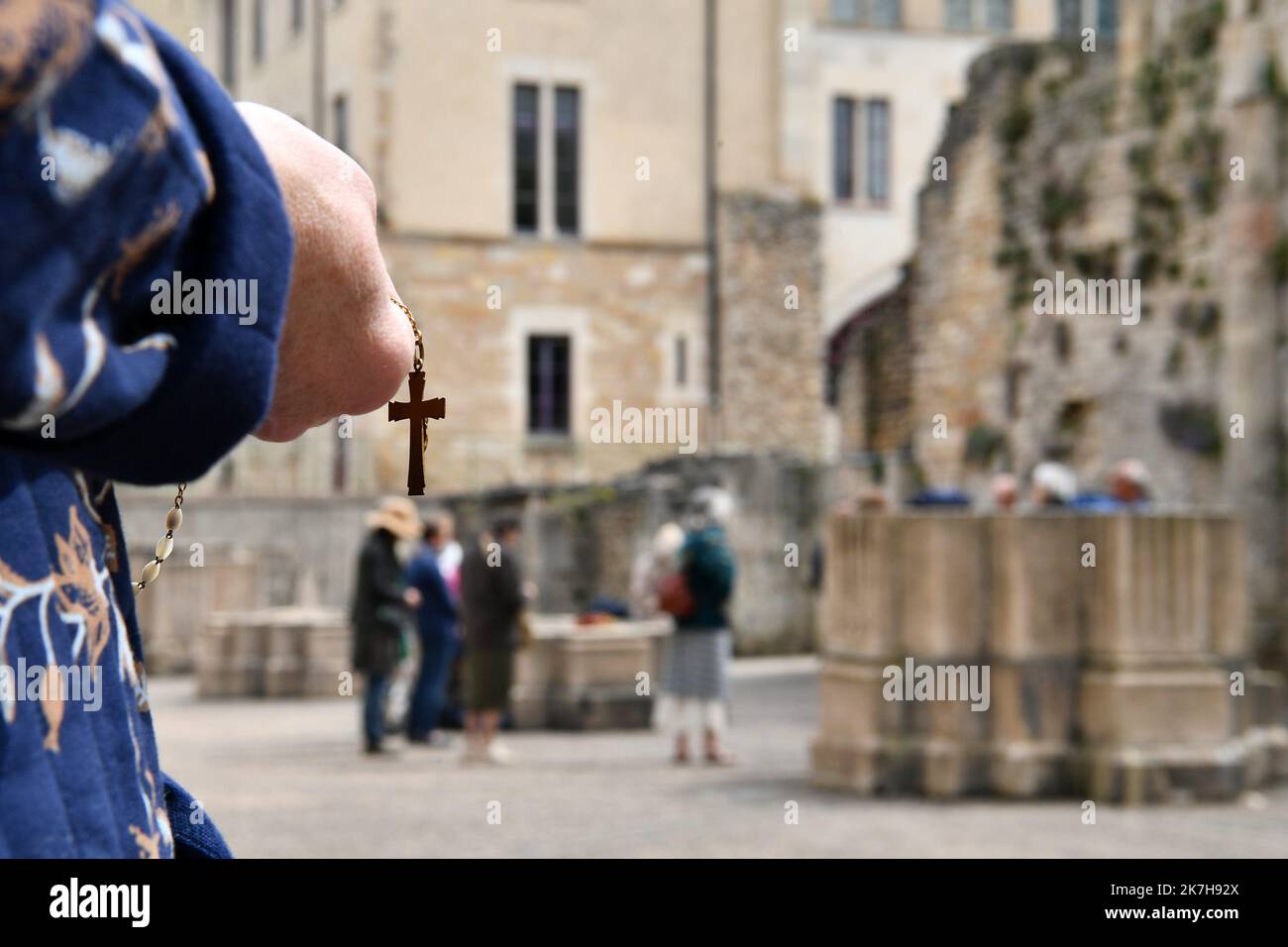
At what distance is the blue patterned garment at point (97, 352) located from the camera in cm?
99

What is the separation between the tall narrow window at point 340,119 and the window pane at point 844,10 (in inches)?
391

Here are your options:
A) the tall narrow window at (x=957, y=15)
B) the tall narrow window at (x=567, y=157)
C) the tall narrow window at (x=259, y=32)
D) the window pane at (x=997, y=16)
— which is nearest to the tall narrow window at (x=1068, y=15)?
the window pane at (x=997, y=16)

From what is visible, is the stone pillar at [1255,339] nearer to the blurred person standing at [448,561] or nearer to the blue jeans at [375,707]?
the blurred person standing at [448,561]

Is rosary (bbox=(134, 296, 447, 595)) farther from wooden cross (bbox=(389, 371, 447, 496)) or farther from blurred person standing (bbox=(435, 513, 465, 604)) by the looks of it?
blurred person standing (bbox=(435, 513, 465, 604))

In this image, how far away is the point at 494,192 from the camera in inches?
1283

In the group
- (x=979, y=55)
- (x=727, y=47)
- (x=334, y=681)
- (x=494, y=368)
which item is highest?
(x=727, y=47)

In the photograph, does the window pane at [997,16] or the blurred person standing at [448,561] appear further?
the window pane at [997,16]

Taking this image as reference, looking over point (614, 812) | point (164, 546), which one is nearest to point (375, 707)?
point (614, 812)

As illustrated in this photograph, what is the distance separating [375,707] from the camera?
1384 cm

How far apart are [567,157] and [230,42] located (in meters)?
8.13

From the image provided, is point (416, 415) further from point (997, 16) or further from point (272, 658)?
point (997, 16)
